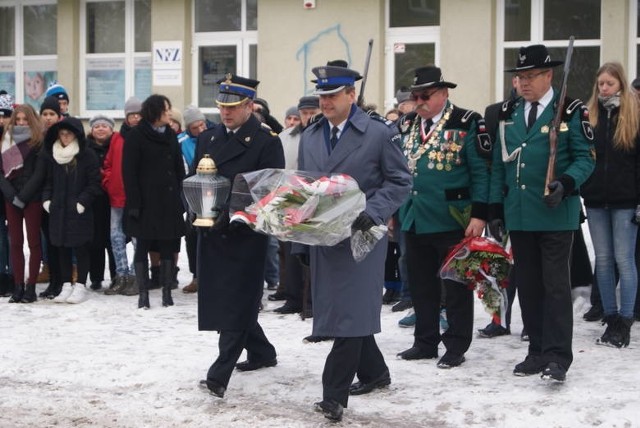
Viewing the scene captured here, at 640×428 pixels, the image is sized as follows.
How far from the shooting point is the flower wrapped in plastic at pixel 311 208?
6.19m

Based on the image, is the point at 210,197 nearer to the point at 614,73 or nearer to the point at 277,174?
the point at 277,174

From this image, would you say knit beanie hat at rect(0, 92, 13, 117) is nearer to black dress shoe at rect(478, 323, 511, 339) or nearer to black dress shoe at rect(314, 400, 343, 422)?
black dress shoe at rect(478, 323, 511, 339)

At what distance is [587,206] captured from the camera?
853 centimetres

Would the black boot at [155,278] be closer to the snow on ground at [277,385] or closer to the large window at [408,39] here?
the snow on ground at [277,385]

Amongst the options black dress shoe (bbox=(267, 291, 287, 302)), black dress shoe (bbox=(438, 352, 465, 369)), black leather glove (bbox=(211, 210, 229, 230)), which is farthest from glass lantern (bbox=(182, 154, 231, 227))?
black dress shoe (bbox=(267, 291, 287, 302))

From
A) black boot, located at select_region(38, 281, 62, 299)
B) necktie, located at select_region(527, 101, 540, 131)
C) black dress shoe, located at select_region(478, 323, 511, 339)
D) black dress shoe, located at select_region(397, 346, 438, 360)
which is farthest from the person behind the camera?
black boot, located at select_region(38, 281, 62, 299)

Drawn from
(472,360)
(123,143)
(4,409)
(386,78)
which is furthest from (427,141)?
(386,78)

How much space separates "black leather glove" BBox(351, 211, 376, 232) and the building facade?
10.4 meters

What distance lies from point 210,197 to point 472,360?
2.31m

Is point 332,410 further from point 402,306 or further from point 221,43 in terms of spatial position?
point 221,43

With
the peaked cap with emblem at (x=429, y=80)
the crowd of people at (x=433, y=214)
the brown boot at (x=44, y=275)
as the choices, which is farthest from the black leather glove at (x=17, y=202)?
the peaked cap with emblem at (x=429, y=80)

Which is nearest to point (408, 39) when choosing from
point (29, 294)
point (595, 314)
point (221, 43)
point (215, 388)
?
point (221, 43)

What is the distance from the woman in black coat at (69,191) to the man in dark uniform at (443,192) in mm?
3957

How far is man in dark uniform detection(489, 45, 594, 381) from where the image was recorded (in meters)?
6.95
